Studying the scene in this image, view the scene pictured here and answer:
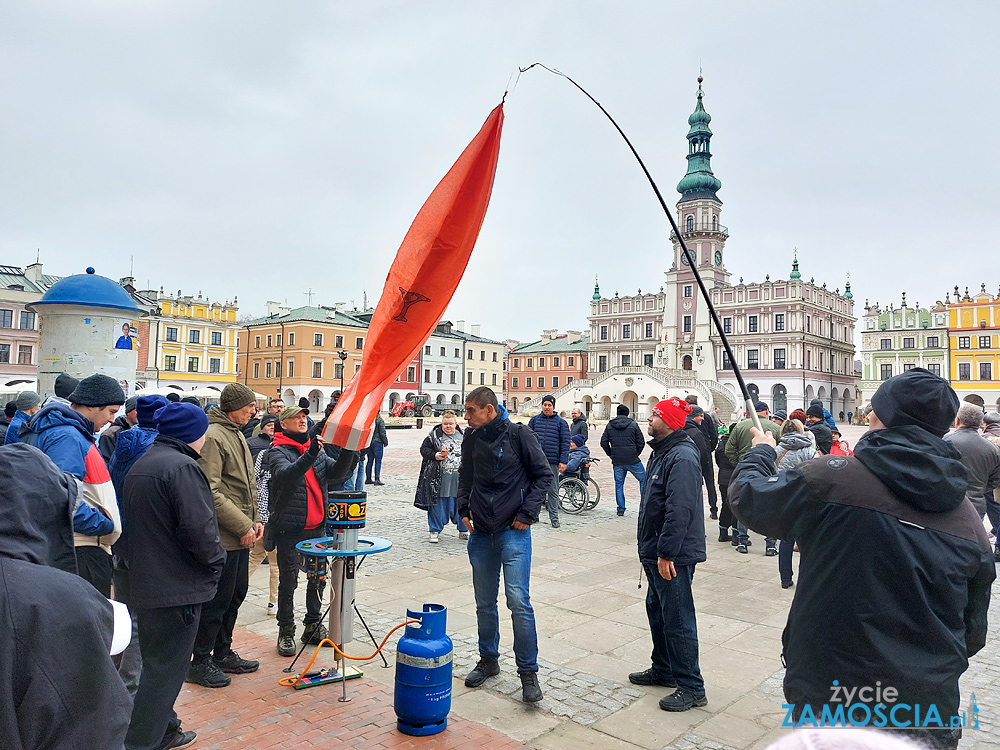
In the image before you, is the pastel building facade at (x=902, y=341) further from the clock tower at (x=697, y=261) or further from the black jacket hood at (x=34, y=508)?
the black jacket hood at (x=34, y=508)

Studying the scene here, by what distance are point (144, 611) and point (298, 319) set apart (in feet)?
225

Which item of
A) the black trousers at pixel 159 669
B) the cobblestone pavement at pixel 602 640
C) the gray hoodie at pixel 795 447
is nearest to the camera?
the black trousers at pixel 159 669

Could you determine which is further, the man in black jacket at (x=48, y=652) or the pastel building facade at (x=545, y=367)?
the pastel building facade at (x=545, y=367)

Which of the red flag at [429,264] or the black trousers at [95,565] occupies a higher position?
the red flag at [429,264]

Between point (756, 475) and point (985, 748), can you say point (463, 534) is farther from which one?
point (756, 475)

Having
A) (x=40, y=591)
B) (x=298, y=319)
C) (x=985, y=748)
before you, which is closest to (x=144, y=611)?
(x=40, y=591)

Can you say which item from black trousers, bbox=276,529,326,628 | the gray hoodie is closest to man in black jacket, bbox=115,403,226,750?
black trousers, bbox=276,529,326,628

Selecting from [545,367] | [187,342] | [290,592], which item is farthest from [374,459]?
[545,367]

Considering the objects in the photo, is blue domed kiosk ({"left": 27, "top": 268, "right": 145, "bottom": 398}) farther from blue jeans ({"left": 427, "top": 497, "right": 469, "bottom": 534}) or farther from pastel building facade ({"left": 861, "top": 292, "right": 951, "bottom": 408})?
pastel building facade ({"left": 861, "top": 292, "right": 951, "bottom": 408})

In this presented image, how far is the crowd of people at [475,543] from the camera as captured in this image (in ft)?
5.89

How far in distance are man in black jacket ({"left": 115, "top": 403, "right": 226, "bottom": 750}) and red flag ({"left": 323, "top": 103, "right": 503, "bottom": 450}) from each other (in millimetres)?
1349

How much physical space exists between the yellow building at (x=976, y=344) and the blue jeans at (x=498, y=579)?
270ft

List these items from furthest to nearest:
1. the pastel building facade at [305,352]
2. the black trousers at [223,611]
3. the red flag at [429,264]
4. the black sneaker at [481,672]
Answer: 1. the pastel building facade at [305,352]
2. the red flag at [429,264]
3. the black sneaker at [481,672]
4. the black trousers at [223,611]

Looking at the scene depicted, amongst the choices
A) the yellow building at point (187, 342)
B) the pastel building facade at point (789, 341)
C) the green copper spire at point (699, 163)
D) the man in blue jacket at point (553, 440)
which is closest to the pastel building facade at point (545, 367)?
the pastel building facade at point (789, 341)
